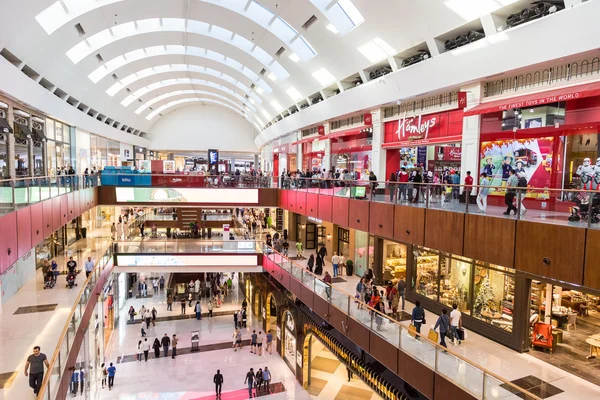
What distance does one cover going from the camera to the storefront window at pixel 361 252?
1668 centimetres

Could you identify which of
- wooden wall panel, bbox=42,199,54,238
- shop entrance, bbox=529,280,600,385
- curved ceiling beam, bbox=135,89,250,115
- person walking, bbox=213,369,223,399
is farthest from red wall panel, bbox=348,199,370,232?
curved ceiling beam, bbox=135,89,250,115

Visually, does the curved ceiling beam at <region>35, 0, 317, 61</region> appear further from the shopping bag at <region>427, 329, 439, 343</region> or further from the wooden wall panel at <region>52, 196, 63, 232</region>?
the shopping bag at <region>427, 329, 439, 343</region>

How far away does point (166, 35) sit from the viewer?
76.2ft

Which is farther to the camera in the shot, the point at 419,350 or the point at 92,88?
the point at 92,88

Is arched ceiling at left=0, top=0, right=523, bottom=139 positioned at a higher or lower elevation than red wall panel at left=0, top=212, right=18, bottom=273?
higher

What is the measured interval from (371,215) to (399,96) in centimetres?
585

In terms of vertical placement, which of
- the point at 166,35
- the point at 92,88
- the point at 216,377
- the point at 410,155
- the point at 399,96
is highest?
the point at 166,35

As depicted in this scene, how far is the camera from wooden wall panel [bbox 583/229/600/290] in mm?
6336

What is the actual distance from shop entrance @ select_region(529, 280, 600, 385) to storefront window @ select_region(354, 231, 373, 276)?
286 inches

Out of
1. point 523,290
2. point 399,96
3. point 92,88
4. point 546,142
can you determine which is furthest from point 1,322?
point 92,88

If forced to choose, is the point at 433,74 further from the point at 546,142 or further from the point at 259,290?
the point at 259,290

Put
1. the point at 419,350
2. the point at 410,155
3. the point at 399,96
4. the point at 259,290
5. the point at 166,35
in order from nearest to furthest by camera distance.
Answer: the point at 419,350 < the point at 399,96 < the point at 410,155 < the point at 166,35 < the point at 259,290

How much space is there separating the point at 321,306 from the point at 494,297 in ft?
18.5

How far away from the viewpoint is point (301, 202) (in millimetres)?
19062
